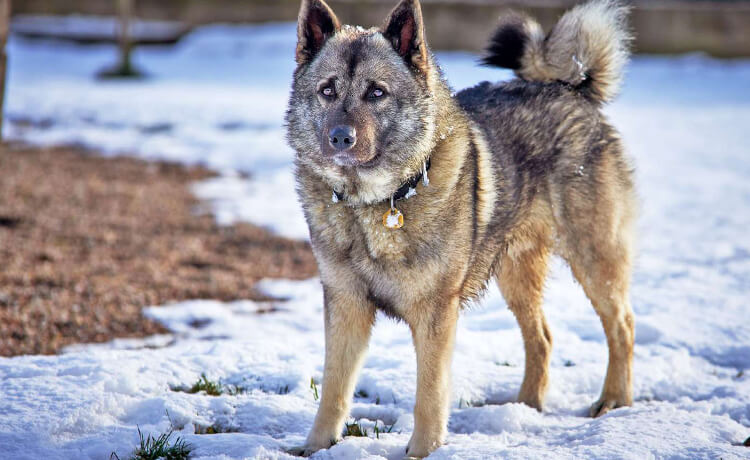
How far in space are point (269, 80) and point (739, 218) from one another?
12.7m

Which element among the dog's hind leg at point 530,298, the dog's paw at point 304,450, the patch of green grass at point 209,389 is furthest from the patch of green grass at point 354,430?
the dog's hind leg at point 530,298

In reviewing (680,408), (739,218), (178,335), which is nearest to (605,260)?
(680,408)

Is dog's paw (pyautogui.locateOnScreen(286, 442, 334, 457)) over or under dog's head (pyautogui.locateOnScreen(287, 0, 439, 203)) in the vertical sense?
under

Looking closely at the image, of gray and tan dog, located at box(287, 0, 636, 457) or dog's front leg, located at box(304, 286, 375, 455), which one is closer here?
gray and tan dog, located at box(287, 0, 636, 457)

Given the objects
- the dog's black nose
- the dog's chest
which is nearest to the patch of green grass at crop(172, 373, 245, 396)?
the dog's chest

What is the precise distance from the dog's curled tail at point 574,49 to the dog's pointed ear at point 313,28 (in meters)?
1.29

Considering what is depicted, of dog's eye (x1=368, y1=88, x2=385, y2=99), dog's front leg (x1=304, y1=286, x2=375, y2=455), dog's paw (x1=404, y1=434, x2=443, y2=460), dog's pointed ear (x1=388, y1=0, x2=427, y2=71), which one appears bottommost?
dog's paw (x1=404, y1=434, x2=443, y2=460)

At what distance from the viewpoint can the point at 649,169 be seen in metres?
10.8

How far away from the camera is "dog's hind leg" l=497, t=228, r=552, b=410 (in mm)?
4105

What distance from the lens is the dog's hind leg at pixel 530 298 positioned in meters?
4.11

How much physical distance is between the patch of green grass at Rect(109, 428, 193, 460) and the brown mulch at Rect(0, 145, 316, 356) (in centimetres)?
199

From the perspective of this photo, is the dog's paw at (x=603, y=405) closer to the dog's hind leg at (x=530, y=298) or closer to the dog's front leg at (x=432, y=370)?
the dog's hind leg at (x=530, y=298)

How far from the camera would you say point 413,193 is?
3.25m

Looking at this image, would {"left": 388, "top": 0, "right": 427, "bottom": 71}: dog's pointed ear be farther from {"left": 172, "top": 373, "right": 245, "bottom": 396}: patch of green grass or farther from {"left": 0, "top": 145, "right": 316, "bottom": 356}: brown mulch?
{"left": 0, "top": 145, "right": 316, "bottom": 356}: brown mulch
